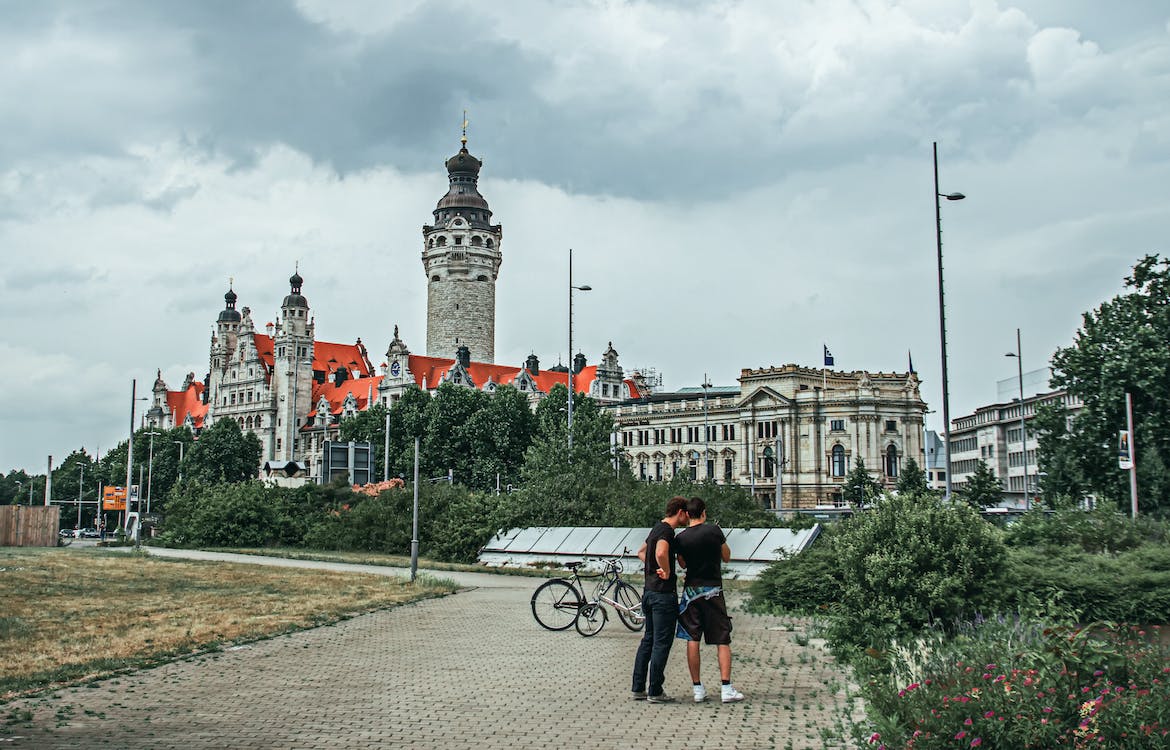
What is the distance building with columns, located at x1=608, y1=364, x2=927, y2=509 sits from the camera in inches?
3912

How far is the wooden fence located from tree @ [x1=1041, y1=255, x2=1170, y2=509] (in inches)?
1885

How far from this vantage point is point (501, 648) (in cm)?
1560

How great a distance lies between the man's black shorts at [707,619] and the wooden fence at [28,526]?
52051mm

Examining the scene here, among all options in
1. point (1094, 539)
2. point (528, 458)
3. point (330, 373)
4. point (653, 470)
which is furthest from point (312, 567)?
point (330, 373)

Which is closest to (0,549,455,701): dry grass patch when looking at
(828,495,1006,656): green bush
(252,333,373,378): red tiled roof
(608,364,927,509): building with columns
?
(828,495,1006,656): green bush

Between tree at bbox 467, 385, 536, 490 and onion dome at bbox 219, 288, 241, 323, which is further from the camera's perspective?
onion dome at bbox 219, 288, 241, 323

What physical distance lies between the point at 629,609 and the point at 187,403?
154337 millimetres

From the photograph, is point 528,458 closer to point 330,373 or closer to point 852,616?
point 852,616

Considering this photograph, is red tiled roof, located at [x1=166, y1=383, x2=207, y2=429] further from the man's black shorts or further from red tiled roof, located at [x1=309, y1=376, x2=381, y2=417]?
the man's black shorts

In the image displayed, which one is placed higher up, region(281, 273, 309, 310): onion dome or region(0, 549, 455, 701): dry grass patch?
region(281, 273, 309, 310): onion dome

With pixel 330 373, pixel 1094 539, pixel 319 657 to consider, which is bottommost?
pixel 319 657

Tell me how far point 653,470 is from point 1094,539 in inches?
3835

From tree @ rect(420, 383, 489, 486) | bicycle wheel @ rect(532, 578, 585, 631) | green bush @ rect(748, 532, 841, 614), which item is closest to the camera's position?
bicycle wheel @ rect(532, 578, 585, 631)

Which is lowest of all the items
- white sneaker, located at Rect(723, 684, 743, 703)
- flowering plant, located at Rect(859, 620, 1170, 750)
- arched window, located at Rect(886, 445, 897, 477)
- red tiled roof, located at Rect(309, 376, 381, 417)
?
white sneaker, located at Rect(723, 684, 743, 703)
